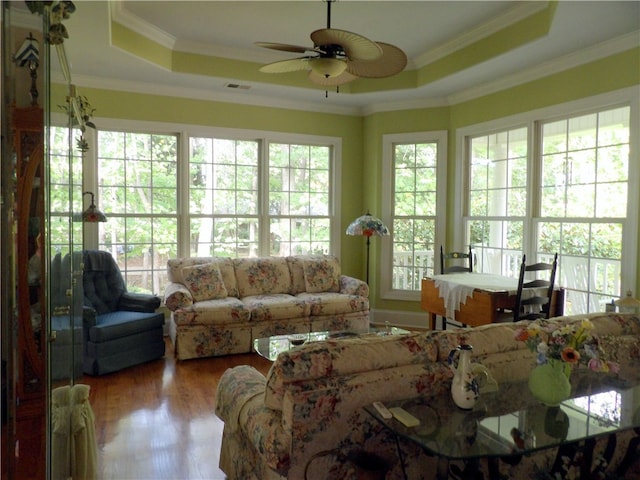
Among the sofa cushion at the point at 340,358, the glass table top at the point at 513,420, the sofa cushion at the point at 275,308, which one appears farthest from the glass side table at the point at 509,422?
the sofa cushion at the point at 275,308

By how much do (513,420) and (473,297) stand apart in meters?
2.24

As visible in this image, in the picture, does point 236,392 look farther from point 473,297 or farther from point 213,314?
point 473,297

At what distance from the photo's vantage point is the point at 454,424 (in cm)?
160

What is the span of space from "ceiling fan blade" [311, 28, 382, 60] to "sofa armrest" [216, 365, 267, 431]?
70.6 inches

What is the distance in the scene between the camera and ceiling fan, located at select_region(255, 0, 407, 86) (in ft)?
8.17

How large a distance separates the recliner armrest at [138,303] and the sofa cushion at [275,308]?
85 centimetres

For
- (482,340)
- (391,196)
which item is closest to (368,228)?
(391,196)

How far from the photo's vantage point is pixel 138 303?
14.0 feet

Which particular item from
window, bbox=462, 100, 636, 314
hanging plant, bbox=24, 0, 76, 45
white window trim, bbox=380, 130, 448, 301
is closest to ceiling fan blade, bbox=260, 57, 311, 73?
hanging plant, bbox=24, 0, 76, 45

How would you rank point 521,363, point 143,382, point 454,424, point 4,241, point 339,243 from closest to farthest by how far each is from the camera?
point 4,241 < point 454,424 < point 521,363 < point 143,382 < point 339,243

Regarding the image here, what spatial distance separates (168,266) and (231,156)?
148cm

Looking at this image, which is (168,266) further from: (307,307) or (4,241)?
(4,241)

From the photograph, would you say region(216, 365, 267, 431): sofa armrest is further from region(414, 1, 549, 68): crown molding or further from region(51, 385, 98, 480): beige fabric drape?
region(414, 1, 549, 68): crown molding

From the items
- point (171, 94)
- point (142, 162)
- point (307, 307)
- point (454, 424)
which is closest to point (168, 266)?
point (142, 162)
